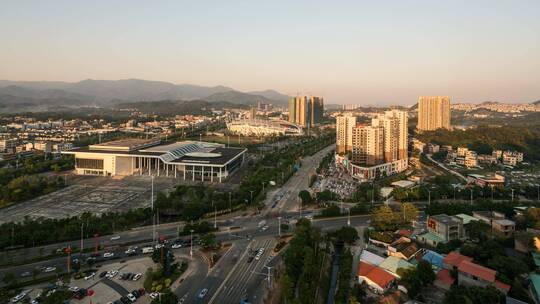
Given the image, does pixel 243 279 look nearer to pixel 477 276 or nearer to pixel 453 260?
pixel 453 260

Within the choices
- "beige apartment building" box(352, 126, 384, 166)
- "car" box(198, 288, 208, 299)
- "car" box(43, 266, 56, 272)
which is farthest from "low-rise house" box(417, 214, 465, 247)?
"car" box(43, 266, 56, 272)

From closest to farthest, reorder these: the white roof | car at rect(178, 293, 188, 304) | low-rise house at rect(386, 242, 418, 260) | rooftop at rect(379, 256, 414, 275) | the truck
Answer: car at rect(178, 293, 188, 304) < rooftop at rect(379, 256, 414, 275) < the white roof < low-rise house at rect(386, 242, 418, 260) < the truck

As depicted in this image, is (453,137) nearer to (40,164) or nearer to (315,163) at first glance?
(315,163)

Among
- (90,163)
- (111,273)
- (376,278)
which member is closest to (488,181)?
(376,278)

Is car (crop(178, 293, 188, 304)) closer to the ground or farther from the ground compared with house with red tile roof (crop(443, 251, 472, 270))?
closer to the ground

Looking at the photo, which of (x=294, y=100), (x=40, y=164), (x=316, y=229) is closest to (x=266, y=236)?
(x=316, y=229)

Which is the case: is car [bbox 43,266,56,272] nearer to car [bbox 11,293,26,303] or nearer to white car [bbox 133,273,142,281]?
car [bbox 11,293,26,303]

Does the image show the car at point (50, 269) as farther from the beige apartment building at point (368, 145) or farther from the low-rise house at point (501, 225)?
the beige apartment building at point (368, 145)

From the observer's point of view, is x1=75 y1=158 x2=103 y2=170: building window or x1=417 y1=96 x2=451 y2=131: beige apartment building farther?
x1=417 y1=96 x2=451 y2=131: beige apartment building
